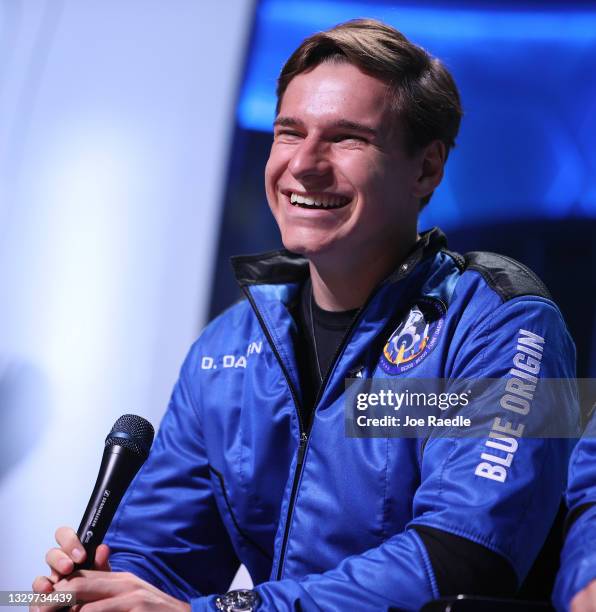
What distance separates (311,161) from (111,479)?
22.8 inches

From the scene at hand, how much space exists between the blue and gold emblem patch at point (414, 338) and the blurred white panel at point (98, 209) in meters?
1.06

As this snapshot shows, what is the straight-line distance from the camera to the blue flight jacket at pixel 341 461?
1020 millimetres

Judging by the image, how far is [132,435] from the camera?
3.59 ft

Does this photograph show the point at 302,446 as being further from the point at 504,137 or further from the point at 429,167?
the point at 504,137

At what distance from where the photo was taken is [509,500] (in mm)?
1015

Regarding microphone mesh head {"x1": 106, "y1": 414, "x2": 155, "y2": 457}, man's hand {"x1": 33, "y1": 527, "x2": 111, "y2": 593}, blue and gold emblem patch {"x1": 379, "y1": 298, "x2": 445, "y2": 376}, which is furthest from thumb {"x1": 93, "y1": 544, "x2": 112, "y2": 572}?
blue and gold emblem patch {"x1": 379, "y1": 298, "x2": 445, "y2": 376}

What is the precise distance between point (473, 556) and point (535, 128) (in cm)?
150

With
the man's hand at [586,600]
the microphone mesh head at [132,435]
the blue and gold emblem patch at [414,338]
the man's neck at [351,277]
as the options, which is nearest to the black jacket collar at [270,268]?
the man's neck at [351,277]

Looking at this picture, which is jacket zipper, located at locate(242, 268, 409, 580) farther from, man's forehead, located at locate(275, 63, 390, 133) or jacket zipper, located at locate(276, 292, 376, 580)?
man's forehead, located at locate(275, 63, 390, 133)

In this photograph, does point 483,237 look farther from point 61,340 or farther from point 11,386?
point 11,386

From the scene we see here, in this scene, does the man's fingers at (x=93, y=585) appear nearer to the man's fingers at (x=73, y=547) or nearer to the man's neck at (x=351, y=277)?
the man's fingers at (x=73, y=547)

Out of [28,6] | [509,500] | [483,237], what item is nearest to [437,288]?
[509,500]

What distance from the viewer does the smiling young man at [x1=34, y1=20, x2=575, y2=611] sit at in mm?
1040

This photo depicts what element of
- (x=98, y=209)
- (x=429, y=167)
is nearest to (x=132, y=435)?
(x=429, y=167)
